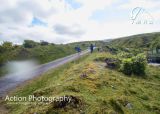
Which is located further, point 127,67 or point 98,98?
point 127,67

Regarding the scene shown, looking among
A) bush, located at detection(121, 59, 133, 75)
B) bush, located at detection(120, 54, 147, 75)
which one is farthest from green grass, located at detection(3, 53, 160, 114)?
bush, located at detection(120, 54, 147, 75)

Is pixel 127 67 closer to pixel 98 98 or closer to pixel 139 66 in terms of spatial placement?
pixel 139 66

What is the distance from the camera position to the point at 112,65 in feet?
104

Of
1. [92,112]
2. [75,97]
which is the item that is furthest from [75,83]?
[92,112]

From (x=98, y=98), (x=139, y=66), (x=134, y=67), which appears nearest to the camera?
(x=98, y=98)

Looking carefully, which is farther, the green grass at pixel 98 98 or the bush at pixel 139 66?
the bush at pixel 139 66

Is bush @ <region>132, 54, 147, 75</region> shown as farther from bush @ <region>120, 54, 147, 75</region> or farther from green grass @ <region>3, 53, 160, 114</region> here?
green grass @ <region>3, 53, 160, 114</region>

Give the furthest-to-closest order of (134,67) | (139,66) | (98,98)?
(139,66) → (134,67) → (98,98)

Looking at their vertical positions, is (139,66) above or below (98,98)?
below

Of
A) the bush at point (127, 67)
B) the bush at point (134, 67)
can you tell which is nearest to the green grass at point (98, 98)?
the bush at point (127, 67)

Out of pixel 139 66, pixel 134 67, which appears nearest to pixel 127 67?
pixel 134 67

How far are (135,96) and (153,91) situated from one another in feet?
11.0

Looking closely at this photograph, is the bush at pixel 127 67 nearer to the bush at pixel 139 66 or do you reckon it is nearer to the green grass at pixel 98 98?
the bush at pixel 139 66

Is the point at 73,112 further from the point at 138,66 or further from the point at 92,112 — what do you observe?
the point at 138,66
